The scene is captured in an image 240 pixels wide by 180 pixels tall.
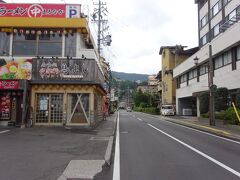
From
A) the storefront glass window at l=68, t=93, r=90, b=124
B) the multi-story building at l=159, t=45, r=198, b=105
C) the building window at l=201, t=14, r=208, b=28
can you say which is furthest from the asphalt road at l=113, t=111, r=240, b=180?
the multi-story building at l=159, t=45, r=198, b=105

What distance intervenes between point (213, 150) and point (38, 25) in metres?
→ 16.6

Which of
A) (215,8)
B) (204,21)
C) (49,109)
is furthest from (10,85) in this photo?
(204,21)

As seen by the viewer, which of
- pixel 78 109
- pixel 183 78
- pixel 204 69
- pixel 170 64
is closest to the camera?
pixel 78 109

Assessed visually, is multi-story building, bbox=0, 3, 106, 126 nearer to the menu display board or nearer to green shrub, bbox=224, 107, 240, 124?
the menu display board

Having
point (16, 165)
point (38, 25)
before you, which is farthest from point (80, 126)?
point (16, 165)

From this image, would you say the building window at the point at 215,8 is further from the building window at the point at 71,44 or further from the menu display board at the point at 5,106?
the menu display board at the point at 5,106

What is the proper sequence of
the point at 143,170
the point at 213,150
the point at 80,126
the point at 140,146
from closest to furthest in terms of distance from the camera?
the point at 143,170 → the point at 213,150 → the point at 140,146 → the point at 80,126

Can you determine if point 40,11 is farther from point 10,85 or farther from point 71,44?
point 10,85

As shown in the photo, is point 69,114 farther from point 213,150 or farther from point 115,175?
point 115,175

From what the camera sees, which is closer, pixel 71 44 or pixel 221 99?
pixel 71 44

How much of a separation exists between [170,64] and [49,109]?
57188 millimetres

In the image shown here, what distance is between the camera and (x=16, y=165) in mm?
10453

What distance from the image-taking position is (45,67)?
25.6 meters

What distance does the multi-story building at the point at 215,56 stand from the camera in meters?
35.5
